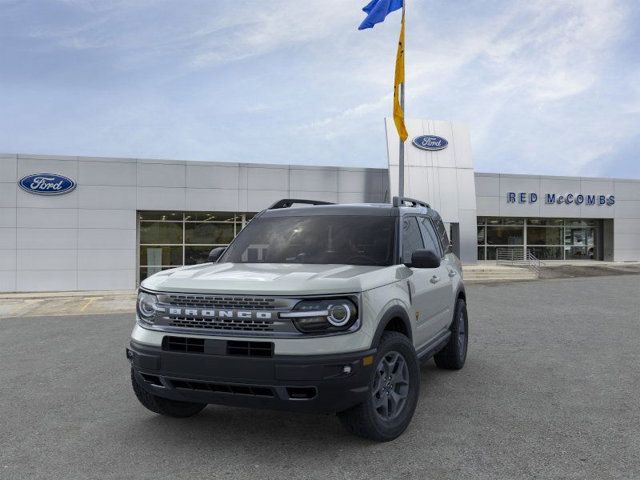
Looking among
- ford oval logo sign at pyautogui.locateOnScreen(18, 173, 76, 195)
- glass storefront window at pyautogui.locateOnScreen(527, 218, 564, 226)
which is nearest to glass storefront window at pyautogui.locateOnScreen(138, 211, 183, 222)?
ford oval logo sign at pyautogui.locateOnScreen(18, 173, 76, 195)

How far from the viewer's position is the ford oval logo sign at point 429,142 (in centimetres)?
2692

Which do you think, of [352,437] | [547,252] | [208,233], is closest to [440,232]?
[352,437]

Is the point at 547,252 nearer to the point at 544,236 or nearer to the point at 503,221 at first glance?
the point at 544,236

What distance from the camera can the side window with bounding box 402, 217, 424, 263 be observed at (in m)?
4.80

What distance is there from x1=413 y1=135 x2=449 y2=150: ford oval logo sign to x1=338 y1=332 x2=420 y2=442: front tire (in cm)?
2368

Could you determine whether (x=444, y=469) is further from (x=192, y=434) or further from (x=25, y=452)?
(x=25, y=452)

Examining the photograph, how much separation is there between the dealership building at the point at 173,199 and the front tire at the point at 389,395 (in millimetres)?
21251

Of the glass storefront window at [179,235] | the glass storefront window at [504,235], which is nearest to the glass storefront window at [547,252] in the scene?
A: the glass storefront window at [504,235]

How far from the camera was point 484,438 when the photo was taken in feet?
13.7

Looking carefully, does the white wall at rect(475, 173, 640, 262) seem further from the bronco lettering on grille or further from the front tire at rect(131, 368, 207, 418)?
the bronco lettering on grille

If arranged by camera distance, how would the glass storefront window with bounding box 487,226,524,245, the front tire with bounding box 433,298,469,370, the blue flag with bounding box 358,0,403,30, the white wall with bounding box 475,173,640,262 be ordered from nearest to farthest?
the front tire with bounding box 433,298,469,370 → the blue flag with bounding box 358,0,403,30 → the white wall with bounding box 475,173,640,262 → the glass storefront window with bounding box 487,226,524,245

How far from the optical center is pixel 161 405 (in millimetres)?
4410

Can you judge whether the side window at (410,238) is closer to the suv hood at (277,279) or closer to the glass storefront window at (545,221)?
the suv hood at (277,279)

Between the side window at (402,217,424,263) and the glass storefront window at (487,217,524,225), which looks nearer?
the side window at (402,217,424,263)
